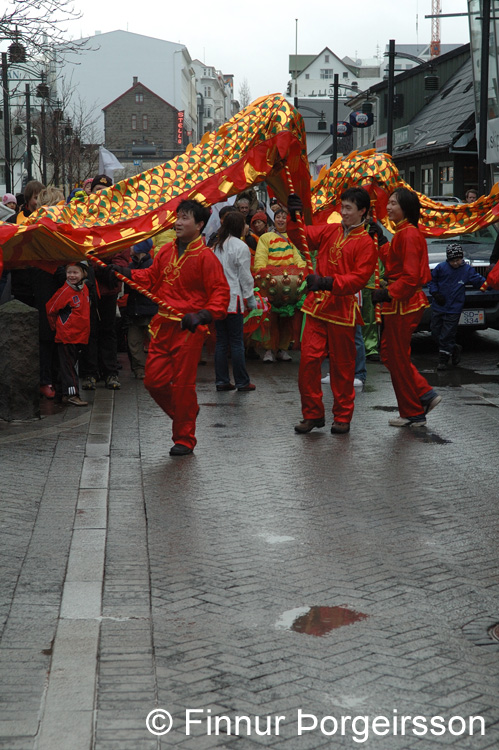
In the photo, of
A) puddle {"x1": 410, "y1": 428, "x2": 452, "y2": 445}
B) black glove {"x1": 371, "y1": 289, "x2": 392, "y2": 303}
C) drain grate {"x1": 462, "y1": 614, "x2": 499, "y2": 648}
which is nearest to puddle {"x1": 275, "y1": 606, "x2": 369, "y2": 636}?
drain grate {"x1": 462, "y1": 614, "x2": 499, "y2": 648}

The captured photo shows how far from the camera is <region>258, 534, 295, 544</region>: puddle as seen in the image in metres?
5.72

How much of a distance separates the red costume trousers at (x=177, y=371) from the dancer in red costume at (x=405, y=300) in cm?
183

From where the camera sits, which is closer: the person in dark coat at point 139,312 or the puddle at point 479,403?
the puddle at point 479,403

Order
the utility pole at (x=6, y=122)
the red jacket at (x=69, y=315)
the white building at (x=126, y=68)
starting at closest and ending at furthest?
the red jacket at (x=69, y=315) < the utility pole at (x=6, y=122) < the white building at (x=126, y=68)

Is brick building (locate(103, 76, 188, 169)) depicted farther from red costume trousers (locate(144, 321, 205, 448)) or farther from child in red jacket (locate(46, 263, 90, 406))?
red costume trousers (locate(144, 321, 205, 448))

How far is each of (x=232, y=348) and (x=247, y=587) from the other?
6.45 meters

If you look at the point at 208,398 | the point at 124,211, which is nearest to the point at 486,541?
the point at 124,211

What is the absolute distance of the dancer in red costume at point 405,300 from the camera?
883 cm

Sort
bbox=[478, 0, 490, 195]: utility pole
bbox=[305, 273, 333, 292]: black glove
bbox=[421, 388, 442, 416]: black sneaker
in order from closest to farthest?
bbox=[305, 273, 333, 292]: black glove, bbox=[421, 388, 442, 416]: black sneaker, bbox=[478, 0, 490, 195]: utility pole

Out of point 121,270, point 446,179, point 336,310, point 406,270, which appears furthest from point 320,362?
point 446,179

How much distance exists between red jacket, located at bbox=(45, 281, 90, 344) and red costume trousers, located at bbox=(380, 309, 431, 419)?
290 cm

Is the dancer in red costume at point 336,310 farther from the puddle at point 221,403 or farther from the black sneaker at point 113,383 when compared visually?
the black sneaker at point 113,383

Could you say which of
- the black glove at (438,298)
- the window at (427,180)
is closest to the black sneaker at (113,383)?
the black glove at (438,298)

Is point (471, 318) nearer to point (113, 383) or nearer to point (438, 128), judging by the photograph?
point (113, 383)
